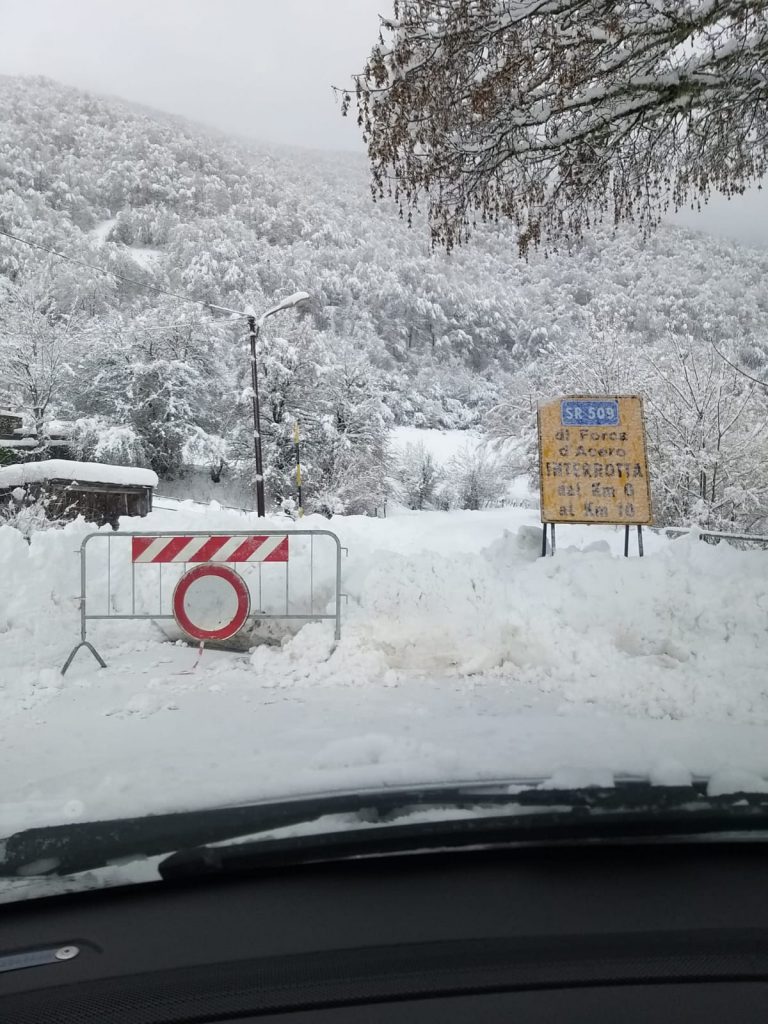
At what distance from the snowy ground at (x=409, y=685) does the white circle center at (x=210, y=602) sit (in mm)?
369

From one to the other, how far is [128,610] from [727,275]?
39.4 m

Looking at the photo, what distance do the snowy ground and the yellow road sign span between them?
91 centimetres

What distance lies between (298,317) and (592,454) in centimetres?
3708

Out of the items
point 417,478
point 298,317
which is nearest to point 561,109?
point 417,478

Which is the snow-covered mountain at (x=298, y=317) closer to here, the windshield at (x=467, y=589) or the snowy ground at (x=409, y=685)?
the windshield at (x=467, y=589)

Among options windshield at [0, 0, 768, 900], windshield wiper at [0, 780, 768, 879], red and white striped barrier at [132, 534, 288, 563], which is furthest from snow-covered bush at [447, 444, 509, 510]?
windshield wiper at [0, 780, 768, 879]

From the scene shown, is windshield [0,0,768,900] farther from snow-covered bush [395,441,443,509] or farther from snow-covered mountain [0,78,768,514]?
snow-covered bush [395,441,443,509]

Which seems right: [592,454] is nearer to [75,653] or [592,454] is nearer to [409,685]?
[409,685]

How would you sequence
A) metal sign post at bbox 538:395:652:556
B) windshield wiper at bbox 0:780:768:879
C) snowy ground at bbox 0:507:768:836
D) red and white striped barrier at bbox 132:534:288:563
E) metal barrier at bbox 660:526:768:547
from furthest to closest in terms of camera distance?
metal sign post at bbox 538:395:652:556
metal barrier at bbox 660:526:768:547
red and white striped barrier at bbox 132:534:288:563
snowy ground at bbox 0:507:768:836
windshield wiper at bbox 0:780:768:879

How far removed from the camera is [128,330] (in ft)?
129

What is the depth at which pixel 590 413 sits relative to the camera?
9.37 metres

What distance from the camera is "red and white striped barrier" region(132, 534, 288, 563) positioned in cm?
631

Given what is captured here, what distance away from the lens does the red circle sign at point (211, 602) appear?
635cm

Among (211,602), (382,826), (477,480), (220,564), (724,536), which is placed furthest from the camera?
(477,480)
